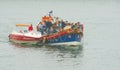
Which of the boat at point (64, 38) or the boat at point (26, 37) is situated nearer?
the boat at point (64, 38)

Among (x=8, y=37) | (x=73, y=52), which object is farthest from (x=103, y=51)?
(x=8, y=37)

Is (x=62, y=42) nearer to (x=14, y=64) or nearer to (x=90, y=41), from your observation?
(x=90, y=41)

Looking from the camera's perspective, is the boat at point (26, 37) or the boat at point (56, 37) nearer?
the boat at point (56, 37)

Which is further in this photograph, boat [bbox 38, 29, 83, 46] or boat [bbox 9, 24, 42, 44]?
boat [bbox 9, 24, 42, 44]

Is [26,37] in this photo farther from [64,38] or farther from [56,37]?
[64,38]

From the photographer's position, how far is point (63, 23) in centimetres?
5997

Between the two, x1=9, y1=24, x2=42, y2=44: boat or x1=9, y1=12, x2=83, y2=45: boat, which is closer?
x1=9, y1=12, x2=83, y2=45: boat

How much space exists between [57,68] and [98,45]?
13216mm

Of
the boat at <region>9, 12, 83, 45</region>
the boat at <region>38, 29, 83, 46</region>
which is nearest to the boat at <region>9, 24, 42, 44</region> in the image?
the boat at <region>9, 12, 83, 45</region>

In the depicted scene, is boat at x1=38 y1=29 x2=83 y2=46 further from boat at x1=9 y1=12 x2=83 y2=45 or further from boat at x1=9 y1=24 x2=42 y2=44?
boat at x1=9 y1=24 x2=42 y2=44

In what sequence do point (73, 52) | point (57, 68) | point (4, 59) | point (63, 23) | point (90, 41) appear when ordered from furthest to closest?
point (90, 41) → point (63, 23) → point (73, 52) → point (4, 59) → point (57, 68)

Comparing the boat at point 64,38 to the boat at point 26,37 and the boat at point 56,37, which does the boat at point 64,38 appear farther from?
the boat at point 26,37

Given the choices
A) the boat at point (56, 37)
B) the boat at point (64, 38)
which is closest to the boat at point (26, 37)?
the boat at point (56, 37)

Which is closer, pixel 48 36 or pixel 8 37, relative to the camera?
pixel 48 36
